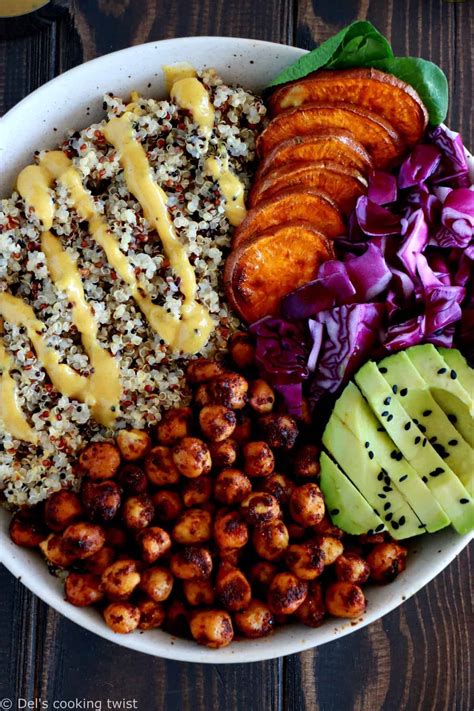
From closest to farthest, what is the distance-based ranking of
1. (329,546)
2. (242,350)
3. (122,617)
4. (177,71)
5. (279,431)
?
(122,617) → (329,546) → (279,431) → (242,350) → (177,71)

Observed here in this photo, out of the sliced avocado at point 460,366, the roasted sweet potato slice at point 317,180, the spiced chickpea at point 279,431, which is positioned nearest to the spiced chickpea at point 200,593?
the spiced chickpea at point 279,431

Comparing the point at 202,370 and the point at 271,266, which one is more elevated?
the point at 271,266

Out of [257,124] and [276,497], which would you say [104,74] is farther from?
[276,497]

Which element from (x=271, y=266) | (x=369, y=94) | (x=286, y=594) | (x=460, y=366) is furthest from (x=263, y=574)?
(x=369, y=94)

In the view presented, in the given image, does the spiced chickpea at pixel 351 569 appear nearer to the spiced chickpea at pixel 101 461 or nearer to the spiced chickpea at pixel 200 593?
the spiced chickpea at pixel 200 593

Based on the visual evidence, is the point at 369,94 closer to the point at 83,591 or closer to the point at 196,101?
the point at 196,101

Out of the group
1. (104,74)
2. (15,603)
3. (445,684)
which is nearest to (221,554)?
(15,603)
